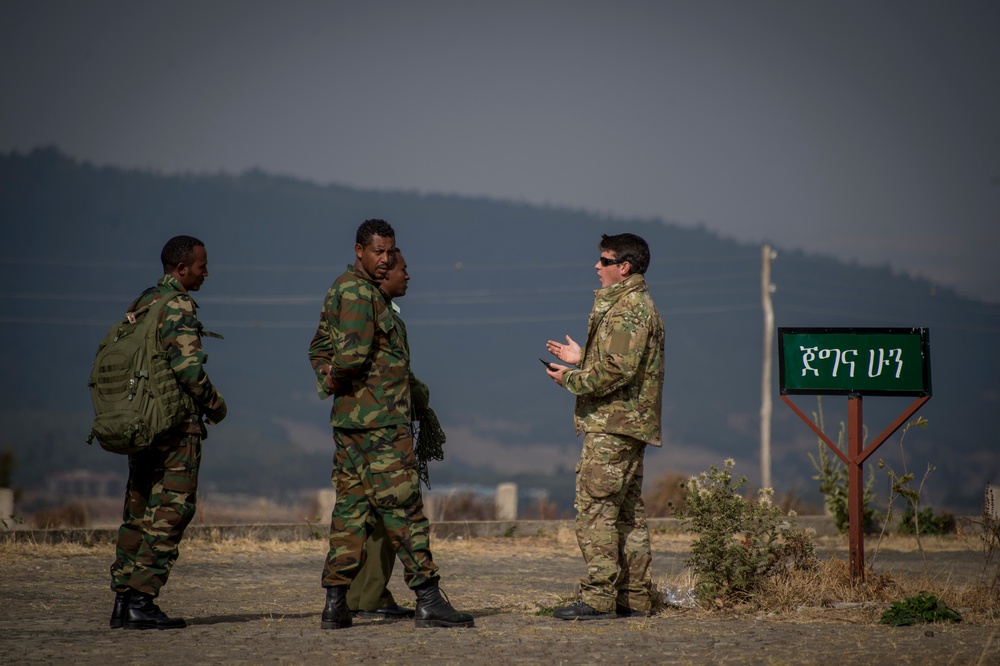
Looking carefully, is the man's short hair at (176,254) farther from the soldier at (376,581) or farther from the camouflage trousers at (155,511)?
the soldier at (376,581)

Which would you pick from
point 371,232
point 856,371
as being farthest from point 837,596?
point 371,232

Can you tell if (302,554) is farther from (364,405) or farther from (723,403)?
(723,403)

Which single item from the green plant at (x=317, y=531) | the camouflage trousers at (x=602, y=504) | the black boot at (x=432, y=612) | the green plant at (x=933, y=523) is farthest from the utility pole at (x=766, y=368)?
the black boot at (x=432, y=612)

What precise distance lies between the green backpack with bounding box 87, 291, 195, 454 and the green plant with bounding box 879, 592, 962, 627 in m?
4.37

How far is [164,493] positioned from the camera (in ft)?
25.8

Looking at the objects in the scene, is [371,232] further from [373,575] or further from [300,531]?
[300,531]

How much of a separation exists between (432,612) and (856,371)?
3.59 m

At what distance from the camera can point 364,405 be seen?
25.8 ft

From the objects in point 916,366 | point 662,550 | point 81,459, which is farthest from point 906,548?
point 81,459

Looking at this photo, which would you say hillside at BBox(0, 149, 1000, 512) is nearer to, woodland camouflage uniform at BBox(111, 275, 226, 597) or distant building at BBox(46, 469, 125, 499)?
distant building at BBox(46, 469, 125, 499)

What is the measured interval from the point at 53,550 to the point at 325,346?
19.2 feet

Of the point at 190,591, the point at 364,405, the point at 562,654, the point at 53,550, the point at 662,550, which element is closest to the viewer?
the point at 562,654

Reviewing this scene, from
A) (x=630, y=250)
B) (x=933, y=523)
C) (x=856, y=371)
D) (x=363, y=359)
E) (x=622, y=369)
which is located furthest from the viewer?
(x=933, y=523)

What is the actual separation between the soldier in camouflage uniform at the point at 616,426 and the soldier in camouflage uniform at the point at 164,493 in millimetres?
2209
